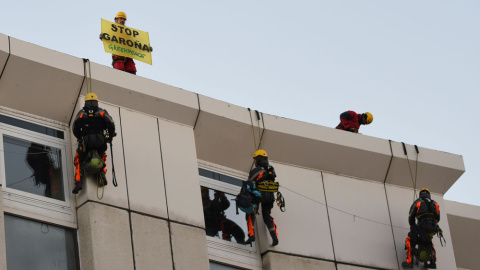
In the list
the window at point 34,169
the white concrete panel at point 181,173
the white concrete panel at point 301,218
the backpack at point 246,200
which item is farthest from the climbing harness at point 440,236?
the window at point 34,169

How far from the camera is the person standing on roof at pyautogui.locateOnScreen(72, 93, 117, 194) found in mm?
20344

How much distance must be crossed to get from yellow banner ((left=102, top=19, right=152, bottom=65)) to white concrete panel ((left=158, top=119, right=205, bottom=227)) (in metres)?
1.70

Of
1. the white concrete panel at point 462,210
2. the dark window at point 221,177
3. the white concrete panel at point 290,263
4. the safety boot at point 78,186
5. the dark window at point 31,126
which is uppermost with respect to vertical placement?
the white concrete panel at point 462,210

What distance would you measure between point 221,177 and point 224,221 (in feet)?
3.60

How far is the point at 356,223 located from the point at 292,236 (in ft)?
5.62

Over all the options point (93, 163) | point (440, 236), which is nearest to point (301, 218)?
point (440, 236)

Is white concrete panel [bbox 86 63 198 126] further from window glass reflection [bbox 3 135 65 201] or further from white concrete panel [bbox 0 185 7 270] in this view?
white concrete panel [bbox 0 185 7 270]

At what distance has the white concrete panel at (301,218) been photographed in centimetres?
2283

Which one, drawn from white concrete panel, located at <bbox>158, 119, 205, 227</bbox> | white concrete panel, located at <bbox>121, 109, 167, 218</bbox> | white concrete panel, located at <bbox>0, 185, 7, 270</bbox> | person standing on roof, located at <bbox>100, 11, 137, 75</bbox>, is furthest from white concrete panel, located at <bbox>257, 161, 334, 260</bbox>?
white concrete panel, located at <bbox>0, 185, 7, 270</bbox>

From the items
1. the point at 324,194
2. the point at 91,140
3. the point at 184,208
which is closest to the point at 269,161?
the point at 324,194

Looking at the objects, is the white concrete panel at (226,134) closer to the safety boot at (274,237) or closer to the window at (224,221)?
the window at (224,221)

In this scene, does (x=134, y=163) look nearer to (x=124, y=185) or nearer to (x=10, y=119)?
(x=124, y=185)

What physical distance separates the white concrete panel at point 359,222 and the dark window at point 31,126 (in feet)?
18.8

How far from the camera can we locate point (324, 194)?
24.1 m
